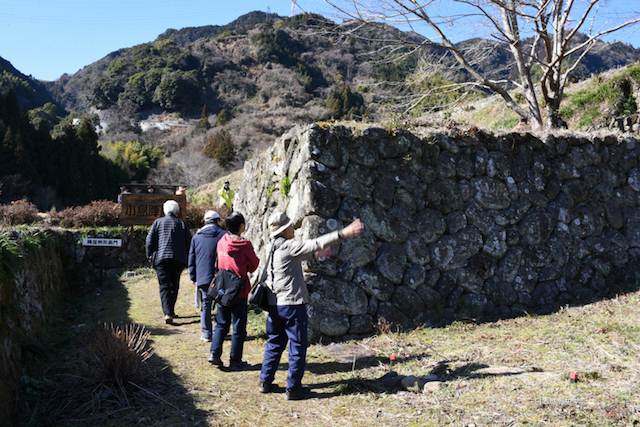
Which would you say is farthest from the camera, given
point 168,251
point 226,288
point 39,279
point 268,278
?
point 39,279

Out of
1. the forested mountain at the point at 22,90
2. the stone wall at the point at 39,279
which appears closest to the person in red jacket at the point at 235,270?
the stone wall at the point at 39,279

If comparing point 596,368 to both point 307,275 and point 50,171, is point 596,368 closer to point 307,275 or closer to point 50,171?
point 307,275

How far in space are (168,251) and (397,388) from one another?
130 inches

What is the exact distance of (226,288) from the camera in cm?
379

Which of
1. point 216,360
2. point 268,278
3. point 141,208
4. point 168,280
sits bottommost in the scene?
point 216,360

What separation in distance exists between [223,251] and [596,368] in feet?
11.4

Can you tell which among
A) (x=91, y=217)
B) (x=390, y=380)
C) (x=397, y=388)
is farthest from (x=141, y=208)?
(x=397, y=388)

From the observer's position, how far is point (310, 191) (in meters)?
4.78

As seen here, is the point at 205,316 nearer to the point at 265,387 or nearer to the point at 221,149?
the point at 265,387

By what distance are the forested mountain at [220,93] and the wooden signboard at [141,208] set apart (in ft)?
60.4

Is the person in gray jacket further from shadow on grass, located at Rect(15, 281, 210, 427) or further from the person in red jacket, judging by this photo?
shadow on grass, located at Rect(15, 281, 210, 427)

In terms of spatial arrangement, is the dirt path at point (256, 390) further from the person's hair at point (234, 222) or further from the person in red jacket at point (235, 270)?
the person's hair at point (234, 222)

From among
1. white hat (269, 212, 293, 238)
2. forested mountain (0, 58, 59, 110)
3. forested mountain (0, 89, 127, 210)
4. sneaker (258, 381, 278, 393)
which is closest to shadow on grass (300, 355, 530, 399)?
sneaker (258, 381, 278, 393)

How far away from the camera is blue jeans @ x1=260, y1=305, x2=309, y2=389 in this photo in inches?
131
